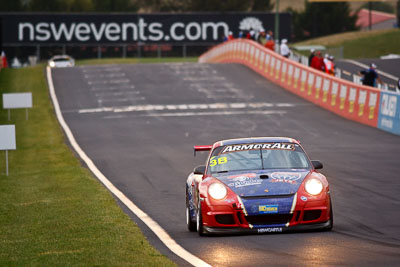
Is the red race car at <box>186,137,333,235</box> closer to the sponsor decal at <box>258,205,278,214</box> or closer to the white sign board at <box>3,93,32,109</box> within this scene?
the sponsor decal at <box>258,205,278,214</box>

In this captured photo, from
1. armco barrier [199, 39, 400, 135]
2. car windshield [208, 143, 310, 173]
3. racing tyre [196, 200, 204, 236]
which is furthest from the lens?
armco barrier [199, 39, 400, 135]

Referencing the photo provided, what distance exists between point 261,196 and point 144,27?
80.0m

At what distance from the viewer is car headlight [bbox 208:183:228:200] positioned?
12.3m

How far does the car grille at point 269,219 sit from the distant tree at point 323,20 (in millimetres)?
125160

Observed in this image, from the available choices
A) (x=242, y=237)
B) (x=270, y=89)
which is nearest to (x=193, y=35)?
(x=270, y=89)

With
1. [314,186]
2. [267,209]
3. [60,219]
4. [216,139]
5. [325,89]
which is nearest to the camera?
[267,209]

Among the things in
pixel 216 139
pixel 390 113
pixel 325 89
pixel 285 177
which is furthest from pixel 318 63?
pixel 285 177

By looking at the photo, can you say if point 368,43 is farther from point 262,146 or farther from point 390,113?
point 262,146

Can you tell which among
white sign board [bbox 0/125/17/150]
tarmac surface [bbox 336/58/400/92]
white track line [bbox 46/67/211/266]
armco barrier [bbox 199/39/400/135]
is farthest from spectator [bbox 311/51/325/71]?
white sign board [bbox 0/125/17/150]

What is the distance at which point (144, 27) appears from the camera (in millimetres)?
91125

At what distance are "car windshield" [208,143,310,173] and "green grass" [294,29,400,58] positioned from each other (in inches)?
2916

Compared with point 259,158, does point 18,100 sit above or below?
below

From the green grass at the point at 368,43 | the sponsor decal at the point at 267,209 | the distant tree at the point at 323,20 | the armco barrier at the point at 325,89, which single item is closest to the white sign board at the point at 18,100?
the armco barrier at the point at 325,89

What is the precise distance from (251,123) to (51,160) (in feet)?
32.6
